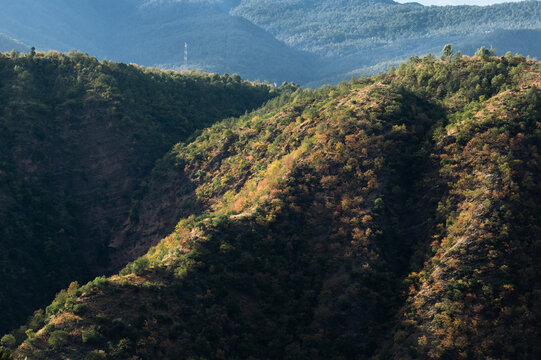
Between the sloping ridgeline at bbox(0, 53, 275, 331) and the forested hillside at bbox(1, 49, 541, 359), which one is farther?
the sloping ridgeline at bbox(0, 53, 275, 331)

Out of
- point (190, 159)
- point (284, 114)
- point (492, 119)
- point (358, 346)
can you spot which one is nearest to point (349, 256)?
point (358, 346)

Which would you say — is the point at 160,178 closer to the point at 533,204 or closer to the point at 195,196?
the point at 195,196

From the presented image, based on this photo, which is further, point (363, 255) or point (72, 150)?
point (72, 150)

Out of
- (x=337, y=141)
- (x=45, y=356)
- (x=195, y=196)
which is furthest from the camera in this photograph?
(x=195, y=196)

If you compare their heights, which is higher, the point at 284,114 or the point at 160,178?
the point at 284,114

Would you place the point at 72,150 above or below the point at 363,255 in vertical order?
above
